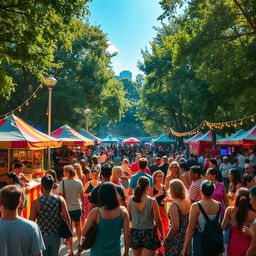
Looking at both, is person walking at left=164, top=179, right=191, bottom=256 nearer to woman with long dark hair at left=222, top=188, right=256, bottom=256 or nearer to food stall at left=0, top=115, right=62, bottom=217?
woman with long dark hair at left=222, top=188, right=256, bottom=256

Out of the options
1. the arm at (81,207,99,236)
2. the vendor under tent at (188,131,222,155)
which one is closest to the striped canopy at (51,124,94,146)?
the vendor under tent at (188,131,222,155)

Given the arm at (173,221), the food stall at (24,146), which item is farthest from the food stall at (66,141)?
the arm at (173,221)

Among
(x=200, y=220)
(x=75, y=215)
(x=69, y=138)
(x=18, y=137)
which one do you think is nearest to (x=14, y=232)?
(x=200, y=220)

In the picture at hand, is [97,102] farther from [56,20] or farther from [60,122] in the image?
[56,20]

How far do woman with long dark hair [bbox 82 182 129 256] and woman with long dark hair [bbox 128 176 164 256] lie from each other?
0.99m

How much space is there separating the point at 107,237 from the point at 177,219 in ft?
4.46

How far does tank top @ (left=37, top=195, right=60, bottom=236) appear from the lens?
4.79 metres

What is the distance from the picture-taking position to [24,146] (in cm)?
1085

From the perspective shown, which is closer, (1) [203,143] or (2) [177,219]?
(2) [177,219]

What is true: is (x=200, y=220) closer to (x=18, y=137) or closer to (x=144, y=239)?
(x=144, y=239)

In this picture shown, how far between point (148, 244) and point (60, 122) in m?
27.5

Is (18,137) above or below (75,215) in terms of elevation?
above

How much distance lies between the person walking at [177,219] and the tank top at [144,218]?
28cm

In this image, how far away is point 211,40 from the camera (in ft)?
57.4
